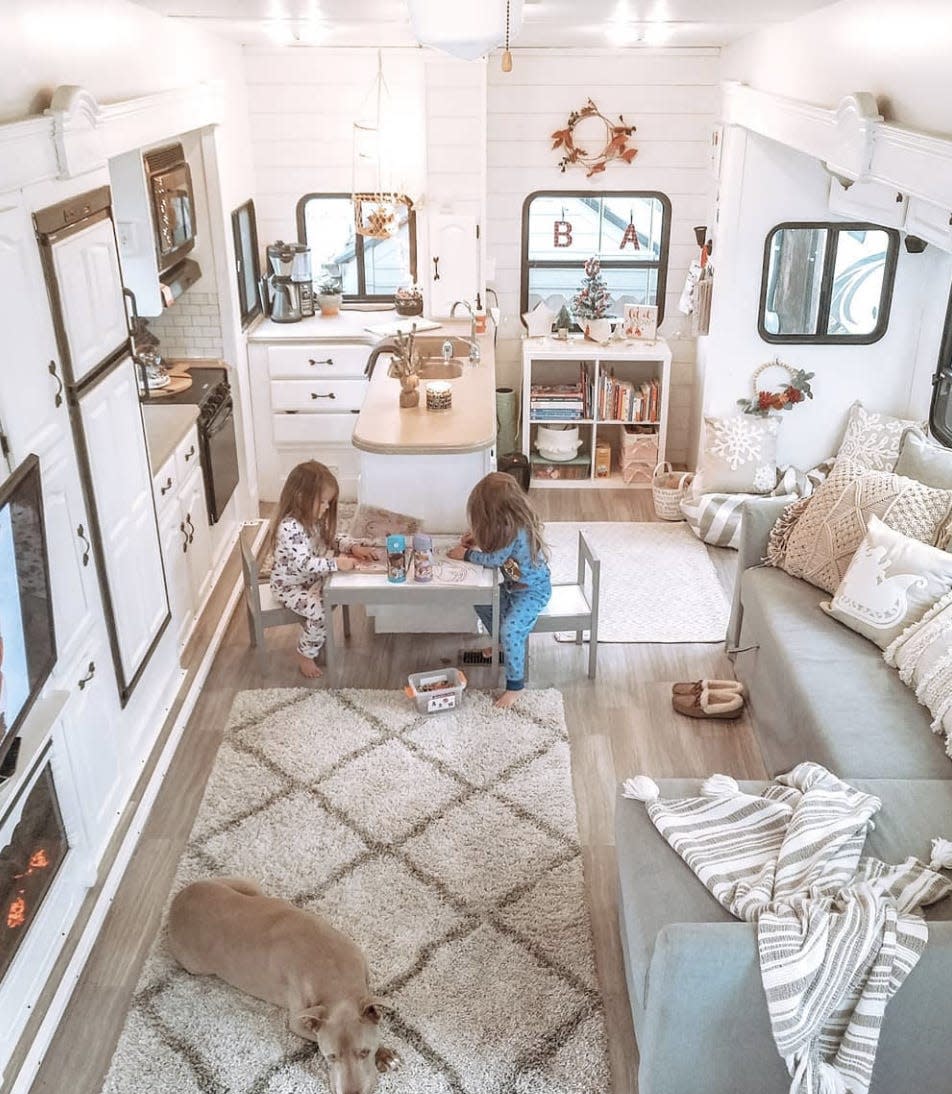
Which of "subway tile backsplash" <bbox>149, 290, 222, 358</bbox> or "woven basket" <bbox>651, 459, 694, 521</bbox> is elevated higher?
"subway tile backsplash" <bbox>149, 290, 222, 358</bbox>

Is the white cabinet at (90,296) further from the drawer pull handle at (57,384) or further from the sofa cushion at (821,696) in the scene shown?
the sofa cushion at (821,696)

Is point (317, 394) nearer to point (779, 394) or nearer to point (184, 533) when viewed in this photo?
point (184, 533)

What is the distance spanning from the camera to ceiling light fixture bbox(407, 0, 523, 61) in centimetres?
198

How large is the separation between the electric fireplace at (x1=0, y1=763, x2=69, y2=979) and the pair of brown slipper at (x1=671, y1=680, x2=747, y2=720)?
236cm

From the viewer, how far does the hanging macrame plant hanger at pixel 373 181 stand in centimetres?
604

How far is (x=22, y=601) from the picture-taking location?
8.63ft

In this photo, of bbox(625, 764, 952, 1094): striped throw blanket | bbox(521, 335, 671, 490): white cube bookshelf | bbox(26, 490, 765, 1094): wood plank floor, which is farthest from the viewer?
bbox(521, 335, 671, 490): white cube bookshelf

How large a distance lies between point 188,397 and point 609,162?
115 inches

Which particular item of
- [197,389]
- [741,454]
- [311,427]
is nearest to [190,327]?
[197,389]

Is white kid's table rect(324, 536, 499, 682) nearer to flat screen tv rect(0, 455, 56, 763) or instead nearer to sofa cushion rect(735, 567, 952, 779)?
sofa cushion rect(735, 567, 952, 779)

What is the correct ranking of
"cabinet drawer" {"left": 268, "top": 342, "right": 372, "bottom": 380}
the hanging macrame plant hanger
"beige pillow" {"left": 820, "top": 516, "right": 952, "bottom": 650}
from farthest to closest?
the hanging macrame plant hanger → "cabinet drawer" {"left": 268, "top": 342, "right": 372, "bottom": 380} → "beige pillow" {"left": 820, "top": 516, "right": 952, "bottom": 650}

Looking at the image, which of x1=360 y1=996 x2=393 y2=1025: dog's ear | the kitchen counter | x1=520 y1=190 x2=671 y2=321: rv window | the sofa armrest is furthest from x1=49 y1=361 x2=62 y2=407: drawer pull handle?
x1=520 y1=190 x2=671 y2=321: rv window

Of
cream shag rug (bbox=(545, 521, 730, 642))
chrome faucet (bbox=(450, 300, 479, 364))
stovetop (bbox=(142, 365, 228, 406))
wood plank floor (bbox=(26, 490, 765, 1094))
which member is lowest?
cream shag rug (bbox=(545, 521, 730, 642))

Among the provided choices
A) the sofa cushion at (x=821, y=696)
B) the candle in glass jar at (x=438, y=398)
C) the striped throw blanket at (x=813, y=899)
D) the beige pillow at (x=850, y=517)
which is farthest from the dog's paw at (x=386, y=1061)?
the candle in glass jar at (x=438, y=398)
